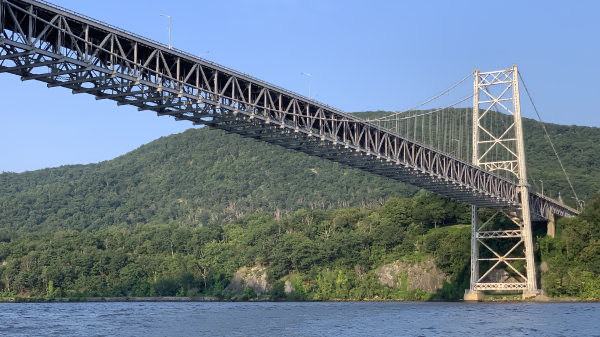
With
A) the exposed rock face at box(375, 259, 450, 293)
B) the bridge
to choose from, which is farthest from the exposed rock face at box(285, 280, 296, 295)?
the bridge

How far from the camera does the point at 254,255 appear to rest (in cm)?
13788

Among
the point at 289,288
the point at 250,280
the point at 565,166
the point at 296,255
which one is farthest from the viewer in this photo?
the point at 565,166

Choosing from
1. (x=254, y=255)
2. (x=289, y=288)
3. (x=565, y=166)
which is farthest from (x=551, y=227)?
(x=565, y=166)

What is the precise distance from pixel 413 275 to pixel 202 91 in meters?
64.4

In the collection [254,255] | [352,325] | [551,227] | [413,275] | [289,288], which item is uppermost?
[551,227]

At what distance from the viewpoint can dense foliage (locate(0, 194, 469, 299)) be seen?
11588 cm

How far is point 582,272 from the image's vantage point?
93.6 meters

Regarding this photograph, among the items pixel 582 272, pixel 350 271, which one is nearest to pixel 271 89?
pixel 582 272

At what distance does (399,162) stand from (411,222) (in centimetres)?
5257

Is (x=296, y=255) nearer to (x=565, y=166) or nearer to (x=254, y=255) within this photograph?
(x=254, y=255)

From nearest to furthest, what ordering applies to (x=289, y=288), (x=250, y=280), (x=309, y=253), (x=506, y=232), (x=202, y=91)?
(x=202, y=91) → (x=506, y=232) → (x=289, y=288) → (x=309, y=253) → (x=250, y=280)

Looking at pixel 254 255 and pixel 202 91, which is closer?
pixel 202 91

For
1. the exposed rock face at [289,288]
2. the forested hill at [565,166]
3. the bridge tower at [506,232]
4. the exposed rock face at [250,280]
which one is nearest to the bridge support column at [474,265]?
the bridge tower at [506,232]

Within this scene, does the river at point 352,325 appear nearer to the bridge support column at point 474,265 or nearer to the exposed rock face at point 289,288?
the bridge support column at point 474,265
